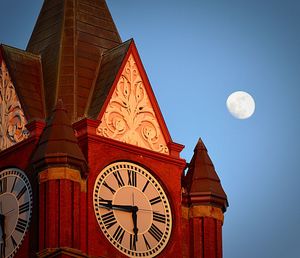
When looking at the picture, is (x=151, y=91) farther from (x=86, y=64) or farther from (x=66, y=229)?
(x=66, y=229)

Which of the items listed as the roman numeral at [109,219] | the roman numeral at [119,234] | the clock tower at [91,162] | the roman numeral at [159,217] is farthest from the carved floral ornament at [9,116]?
the roman numeral at [159,217]

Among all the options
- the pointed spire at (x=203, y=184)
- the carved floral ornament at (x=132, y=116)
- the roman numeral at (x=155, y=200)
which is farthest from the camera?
the pointed spire at (x=203, y=184)

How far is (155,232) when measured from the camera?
5962 cm

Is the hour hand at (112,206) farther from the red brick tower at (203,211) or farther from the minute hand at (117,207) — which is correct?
the red brick tower at (203,211)

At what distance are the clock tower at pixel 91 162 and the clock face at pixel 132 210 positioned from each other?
3 centimetres

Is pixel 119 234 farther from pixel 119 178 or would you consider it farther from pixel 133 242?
pixel 119 178

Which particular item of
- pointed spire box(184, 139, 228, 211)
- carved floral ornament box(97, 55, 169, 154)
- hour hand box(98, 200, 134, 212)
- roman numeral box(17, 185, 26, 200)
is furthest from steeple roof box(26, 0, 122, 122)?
pointed spire box(184, 139, 228, 211)

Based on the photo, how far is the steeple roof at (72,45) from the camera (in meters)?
61.2

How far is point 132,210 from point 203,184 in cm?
310

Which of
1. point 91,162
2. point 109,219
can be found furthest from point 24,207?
point 109,219

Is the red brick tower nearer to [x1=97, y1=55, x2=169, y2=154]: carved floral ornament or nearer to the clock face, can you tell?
the clock face

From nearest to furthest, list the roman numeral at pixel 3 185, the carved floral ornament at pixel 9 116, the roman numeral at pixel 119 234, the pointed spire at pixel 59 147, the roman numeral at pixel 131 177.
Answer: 1. the pointed spire at pixel 59 147
2. the roman numeral at pixel 119 234
3. the roman numeral at pixel 131 177
4. the roman numeral at pixel 3 185
5. the carved floral ornament at pixel 9 116

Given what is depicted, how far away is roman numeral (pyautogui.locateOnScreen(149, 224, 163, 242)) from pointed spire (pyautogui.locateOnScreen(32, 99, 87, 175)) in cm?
272

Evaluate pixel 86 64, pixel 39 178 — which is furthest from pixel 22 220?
pixel 86 64
